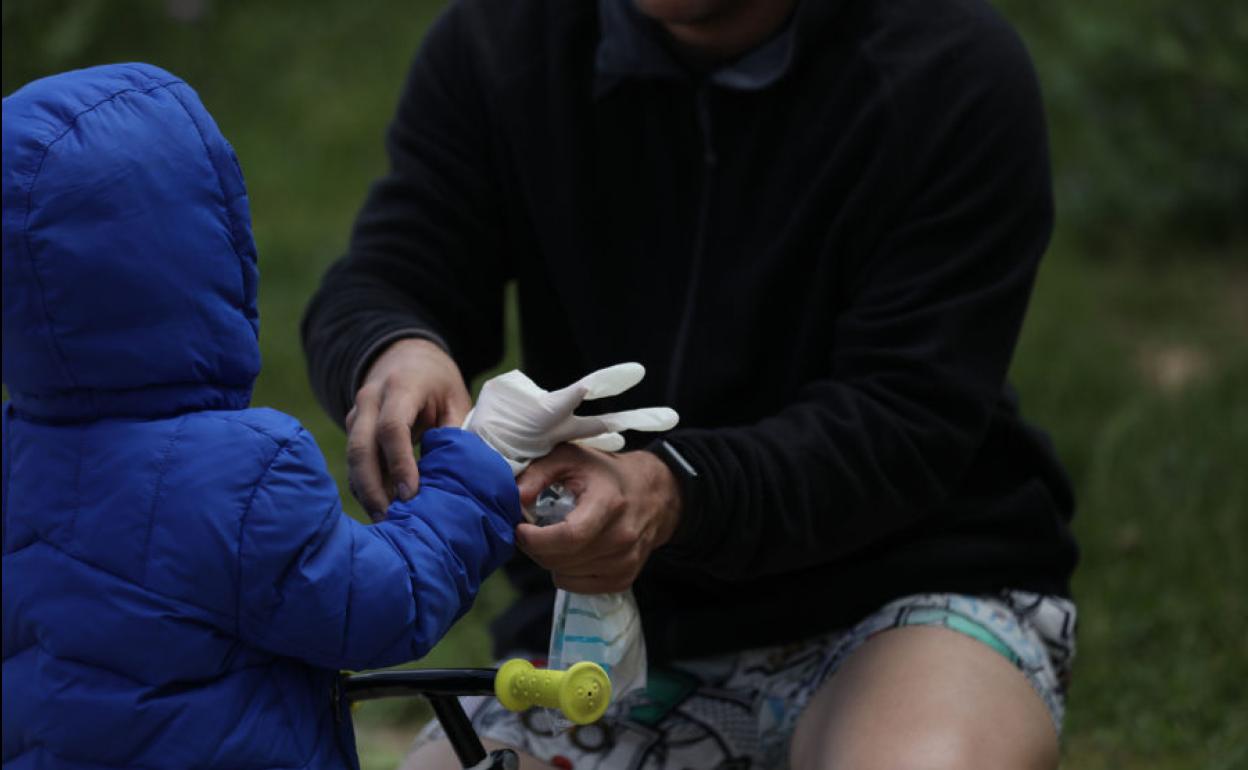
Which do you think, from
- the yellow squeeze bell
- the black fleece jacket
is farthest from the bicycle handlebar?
the black fleece jacket

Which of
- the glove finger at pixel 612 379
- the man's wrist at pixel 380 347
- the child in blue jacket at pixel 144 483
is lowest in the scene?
the man's wrist at pixel 380 347

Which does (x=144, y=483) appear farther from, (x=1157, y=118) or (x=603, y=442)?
(x=1157, y=118)

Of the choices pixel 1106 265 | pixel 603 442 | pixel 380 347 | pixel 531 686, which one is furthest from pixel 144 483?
pixel 1106 265

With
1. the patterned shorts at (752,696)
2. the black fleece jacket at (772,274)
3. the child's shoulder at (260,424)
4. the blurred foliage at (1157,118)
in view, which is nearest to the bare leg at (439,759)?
the patterned shorts at (752,696)

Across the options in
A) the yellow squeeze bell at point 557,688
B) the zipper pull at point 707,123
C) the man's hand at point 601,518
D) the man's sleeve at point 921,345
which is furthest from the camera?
the zipper pull at point 707,123

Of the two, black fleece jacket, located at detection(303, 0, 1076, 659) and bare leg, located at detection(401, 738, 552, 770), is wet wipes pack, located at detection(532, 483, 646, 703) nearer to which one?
black fleece jacket, located at detection(303, 0, 1076, 659)

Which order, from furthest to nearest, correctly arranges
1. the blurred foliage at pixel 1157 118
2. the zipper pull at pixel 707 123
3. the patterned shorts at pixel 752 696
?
the blurred foliage at pixel 1157 118
the zipper pull at pixel 707 123
the patterned shorts at pixel 752 696

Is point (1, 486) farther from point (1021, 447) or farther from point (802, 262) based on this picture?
point (1021, 447)

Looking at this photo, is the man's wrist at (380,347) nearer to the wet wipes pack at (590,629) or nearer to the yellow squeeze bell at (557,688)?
the wet wipes pack at (590,629)

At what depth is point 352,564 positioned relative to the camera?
136 cm

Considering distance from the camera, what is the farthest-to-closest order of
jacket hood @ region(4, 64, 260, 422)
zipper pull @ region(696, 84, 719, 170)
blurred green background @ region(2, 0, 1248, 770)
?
blurred green background @ region(2, 0, 1248, 770)
zipper pull @ region(696, 84, 719, 170)
jacket hood @ region(4, 64, 260, 422)

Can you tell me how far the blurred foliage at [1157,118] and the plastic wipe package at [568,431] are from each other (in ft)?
10.7

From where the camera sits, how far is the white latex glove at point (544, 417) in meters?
1.59

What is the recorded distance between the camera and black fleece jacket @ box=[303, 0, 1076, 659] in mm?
1969
